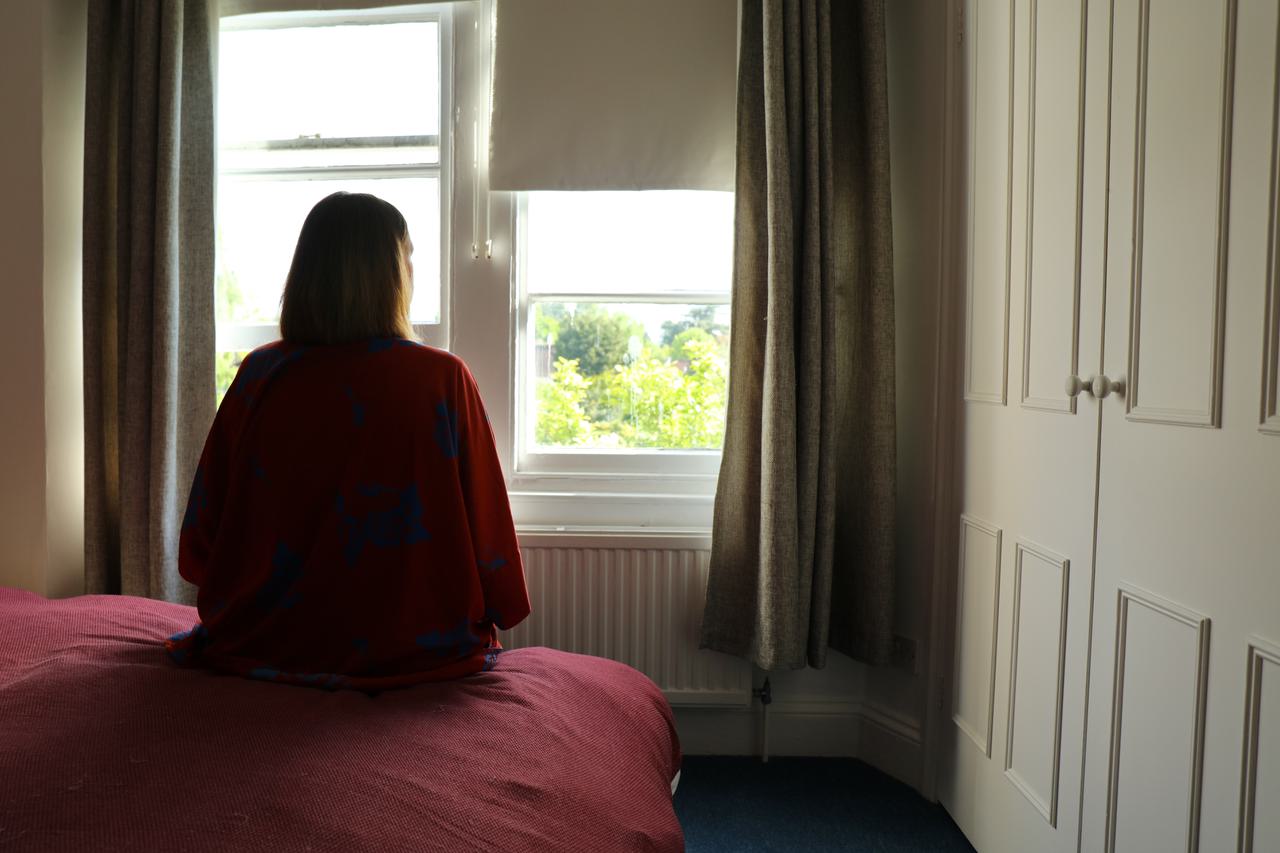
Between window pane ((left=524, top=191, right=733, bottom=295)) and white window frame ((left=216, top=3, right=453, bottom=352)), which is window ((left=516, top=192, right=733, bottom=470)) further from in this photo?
white window frame ((left=216, top=3, right=453, bottom=352))

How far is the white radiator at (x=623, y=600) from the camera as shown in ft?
7.34

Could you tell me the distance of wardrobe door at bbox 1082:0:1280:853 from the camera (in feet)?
3.34

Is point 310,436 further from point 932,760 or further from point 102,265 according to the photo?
point 932,760

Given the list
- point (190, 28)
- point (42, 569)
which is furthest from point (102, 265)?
point (42, 569)

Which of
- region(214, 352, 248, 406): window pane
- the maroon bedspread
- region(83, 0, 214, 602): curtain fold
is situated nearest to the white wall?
region(83, 0, 214, 602): curtain fold

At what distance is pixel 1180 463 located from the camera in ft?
3.85

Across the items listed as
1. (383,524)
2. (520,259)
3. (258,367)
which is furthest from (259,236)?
(383,524)

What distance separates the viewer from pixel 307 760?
1.02m

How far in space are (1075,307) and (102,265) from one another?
7.96 feet

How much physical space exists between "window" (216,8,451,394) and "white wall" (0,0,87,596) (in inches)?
15.2

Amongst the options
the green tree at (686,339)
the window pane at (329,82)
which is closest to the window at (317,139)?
the window pane at (329,82)

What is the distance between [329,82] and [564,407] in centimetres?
119

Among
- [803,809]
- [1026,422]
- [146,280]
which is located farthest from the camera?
[146,280]

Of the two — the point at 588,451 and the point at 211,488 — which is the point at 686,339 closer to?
the point at 588,451
